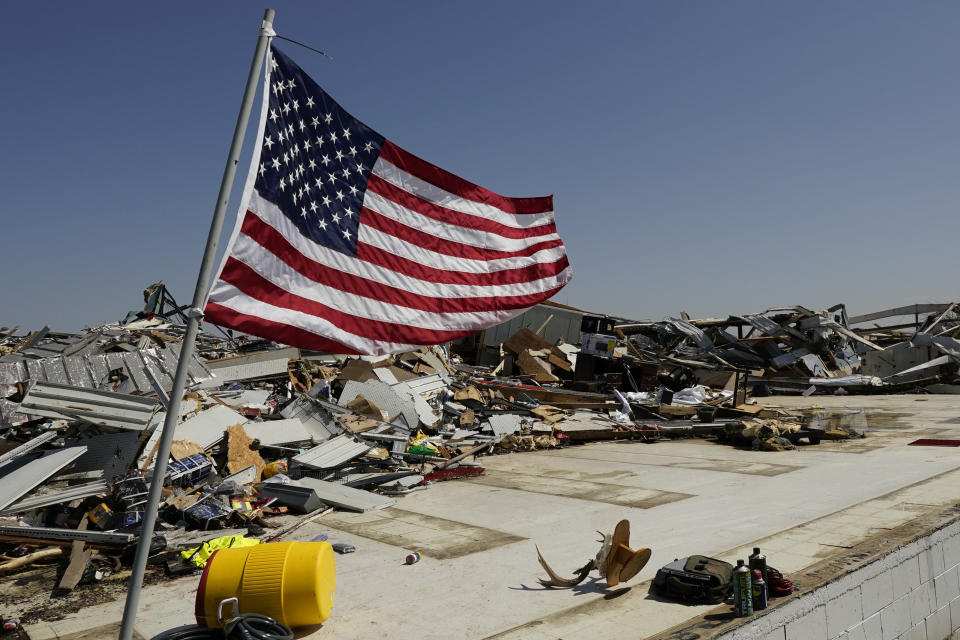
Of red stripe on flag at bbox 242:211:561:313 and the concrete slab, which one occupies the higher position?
red stripe on flag at bbox 242:211:561:313

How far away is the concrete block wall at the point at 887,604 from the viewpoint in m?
4.76

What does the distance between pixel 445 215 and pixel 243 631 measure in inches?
123

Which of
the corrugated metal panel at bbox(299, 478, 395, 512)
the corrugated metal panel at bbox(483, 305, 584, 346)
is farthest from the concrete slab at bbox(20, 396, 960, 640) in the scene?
the corrugated metal panel at bbox(483, 305, 584, 346)

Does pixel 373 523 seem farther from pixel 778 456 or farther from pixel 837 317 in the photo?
pixel 837 317

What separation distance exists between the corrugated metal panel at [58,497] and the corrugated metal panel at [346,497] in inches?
102

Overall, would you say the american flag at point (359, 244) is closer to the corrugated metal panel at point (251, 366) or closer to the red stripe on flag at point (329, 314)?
the red stripe on flag at point (329, 314)

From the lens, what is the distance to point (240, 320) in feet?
12.3

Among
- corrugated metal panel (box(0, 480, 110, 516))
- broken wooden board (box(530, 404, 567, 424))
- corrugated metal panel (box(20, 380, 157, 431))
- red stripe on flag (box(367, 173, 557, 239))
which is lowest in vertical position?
corrugated metal panel (box(0, 480, 110, 516))

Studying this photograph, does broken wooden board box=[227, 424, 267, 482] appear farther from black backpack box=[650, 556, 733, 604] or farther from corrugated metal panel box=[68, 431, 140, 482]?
black backpack box=[650, 556, 733, 604]

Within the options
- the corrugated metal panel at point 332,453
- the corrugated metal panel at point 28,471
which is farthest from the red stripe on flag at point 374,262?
the corrugated metal panel at point 332,453

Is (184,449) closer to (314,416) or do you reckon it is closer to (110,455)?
(110,455)

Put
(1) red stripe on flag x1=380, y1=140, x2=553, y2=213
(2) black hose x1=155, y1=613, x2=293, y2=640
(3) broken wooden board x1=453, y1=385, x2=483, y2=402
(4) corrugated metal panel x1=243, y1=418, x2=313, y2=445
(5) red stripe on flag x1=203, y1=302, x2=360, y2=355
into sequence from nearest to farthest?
(5) red stripe on flag x1=203, y1=302, x2=360, y2=355, (2) black hose x1=155, y1=613, x2=293, y2=640, (1) red stripe on flag x1=380, y1=140, x2=553, y2=213, (4) corrugated metal panel x1=243, y1=418, x2=313, y2=445, (3) broken wooden board x1=453, y1=385, x2=483, y2=402

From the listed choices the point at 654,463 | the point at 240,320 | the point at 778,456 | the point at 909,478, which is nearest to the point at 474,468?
the point at 654,463

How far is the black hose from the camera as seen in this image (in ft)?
13.2
